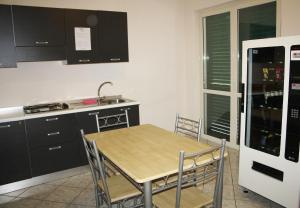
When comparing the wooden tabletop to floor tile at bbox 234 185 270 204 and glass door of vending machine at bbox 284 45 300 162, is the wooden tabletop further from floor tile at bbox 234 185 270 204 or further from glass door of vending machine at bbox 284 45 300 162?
floor tile at bbox 234 185 270 204

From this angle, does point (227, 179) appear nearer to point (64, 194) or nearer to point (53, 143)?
point (64, 194)

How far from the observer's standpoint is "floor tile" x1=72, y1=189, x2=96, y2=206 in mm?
2898

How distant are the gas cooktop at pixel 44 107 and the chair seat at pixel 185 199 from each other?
195cm

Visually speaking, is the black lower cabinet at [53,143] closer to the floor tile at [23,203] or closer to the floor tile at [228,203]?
the floor tile at [23,203]

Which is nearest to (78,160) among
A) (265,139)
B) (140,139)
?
(140,139)

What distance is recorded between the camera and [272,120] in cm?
265

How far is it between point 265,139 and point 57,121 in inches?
93.1

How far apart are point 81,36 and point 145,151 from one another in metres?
2.05

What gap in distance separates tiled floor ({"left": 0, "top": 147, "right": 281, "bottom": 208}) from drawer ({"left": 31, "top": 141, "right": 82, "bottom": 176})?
0.18m

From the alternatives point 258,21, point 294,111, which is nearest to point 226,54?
→ point 258,21

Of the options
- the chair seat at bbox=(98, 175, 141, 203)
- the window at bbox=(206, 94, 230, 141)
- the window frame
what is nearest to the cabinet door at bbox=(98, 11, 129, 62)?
the window frame

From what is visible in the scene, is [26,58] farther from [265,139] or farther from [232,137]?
[232,137]

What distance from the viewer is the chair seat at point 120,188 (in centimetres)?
215

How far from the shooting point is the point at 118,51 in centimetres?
385
